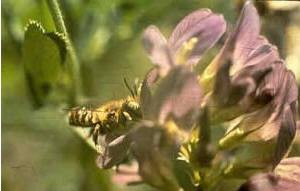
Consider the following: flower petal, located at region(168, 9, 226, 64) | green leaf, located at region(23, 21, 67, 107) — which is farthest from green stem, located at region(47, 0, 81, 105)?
flower petal, located at region(168, 9, 226, 64)

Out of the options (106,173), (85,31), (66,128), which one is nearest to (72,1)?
(85,31)

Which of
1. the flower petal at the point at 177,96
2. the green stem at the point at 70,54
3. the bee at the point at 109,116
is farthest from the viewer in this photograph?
the green stem at the point at 70,54

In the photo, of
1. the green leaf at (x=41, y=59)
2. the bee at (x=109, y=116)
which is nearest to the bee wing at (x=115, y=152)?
the bee at (x=109, y=116)

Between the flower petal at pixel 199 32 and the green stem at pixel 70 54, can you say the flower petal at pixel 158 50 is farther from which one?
the green stem at pixel 70 54

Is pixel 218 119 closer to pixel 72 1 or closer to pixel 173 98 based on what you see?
pixel 173 98

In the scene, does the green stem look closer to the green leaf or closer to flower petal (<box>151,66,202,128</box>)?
the green leaf

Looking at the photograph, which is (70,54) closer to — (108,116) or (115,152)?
(108,116)

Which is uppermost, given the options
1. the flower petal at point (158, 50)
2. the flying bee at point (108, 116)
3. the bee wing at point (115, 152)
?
the flower petal at point (158, 50)

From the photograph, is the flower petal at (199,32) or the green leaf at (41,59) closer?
the flower petal at (199,32)
